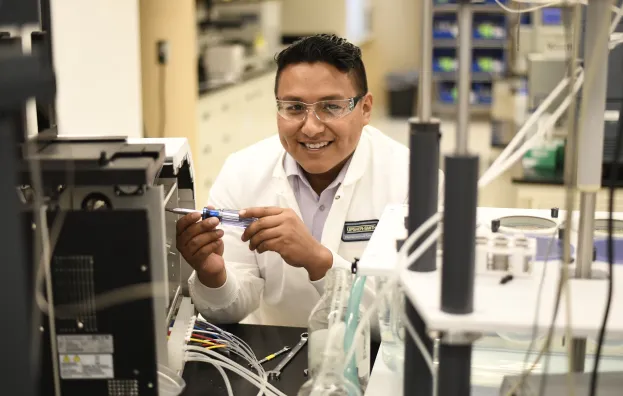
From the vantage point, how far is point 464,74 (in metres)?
0.76

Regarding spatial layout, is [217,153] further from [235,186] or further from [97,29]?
[235,186]

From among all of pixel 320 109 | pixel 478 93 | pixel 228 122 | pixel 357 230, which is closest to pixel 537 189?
pixel 357 230

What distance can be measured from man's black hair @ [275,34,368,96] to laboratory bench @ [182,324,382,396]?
656mm

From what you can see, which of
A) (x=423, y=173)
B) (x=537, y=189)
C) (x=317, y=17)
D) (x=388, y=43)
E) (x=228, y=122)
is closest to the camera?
(x=423, y=173)

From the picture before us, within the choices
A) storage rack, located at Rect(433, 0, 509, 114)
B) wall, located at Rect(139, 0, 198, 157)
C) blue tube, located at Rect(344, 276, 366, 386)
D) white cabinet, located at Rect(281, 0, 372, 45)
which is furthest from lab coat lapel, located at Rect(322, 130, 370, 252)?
storage rack, located at Rect(433, 0, 509, 114)

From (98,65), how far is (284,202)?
1312 millimetres

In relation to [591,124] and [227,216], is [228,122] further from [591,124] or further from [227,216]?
[591,124]

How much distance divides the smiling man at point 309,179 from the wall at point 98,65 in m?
0.87

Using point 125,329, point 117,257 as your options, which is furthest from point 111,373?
point 117,257

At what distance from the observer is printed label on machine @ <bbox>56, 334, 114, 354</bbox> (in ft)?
3.30

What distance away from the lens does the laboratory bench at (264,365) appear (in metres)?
1.28

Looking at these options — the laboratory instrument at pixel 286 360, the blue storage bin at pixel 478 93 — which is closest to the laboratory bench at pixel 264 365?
the laboratory instrument at pixel 286 360

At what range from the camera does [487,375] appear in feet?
4.02

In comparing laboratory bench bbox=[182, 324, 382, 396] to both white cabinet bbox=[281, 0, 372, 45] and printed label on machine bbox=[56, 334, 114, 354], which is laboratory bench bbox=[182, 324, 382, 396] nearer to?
printed label on machine bbox=[56, 334, 114, 354]
